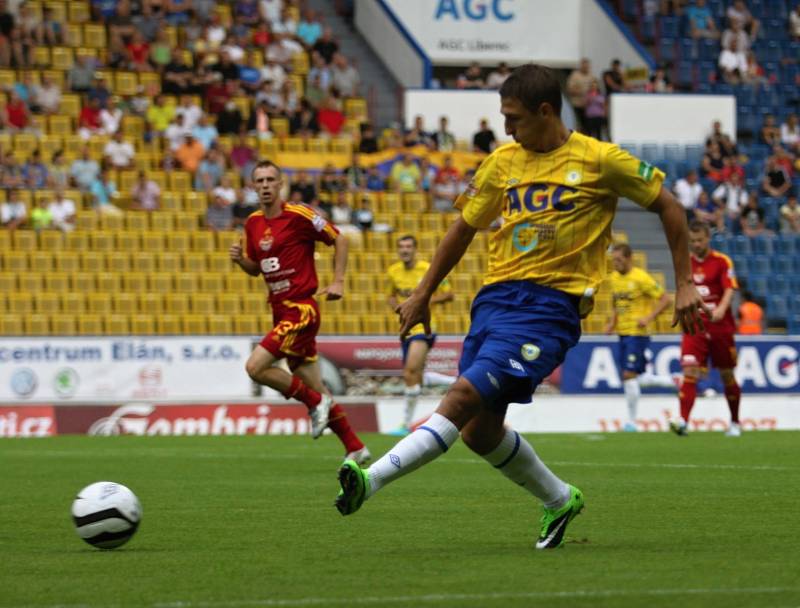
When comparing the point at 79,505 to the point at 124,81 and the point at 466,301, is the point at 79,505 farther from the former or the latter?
the point at 124,81

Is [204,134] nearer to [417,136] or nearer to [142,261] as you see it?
[142,261]

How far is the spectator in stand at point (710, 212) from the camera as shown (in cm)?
3052

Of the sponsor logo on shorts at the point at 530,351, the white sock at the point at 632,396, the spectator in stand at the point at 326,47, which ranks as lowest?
the white sock at the point at 632,396

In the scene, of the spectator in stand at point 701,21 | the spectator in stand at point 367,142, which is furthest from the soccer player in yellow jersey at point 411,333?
the spectator in stand at point 701,21

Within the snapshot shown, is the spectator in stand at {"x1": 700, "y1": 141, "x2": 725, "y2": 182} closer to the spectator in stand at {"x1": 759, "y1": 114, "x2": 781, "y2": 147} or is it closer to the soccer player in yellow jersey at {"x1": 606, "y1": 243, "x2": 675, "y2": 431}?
the spectator in stand at {"x1": 759, "y1": 114, "x2": 781, "y2": 147}

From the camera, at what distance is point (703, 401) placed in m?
23.8

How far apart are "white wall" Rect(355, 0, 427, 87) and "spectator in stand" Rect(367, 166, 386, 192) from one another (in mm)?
4546

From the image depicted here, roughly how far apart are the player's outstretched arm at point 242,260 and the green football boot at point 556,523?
6018 mm

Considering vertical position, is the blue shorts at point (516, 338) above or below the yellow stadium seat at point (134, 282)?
above

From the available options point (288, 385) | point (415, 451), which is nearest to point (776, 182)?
point (288, 385)

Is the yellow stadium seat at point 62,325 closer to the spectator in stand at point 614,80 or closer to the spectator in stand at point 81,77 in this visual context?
the spectator in stand at point 81,77

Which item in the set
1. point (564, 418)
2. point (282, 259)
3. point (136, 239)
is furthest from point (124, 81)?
point (282, 259)

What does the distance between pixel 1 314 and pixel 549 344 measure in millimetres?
18044

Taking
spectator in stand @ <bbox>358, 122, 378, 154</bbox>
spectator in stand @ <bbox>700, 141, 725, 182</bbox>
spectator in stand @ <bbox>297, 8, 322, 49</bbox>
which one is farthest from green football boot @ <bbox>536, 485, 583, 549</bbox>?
spectator in stand @ <bbox>700, 141, 725, 182</bbox>
